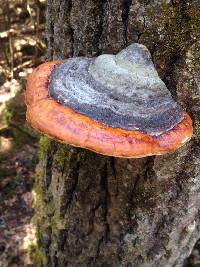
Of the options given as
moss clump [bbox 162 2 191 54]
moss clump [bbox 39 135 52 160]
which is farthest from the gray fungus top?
moss clump [bbox 39 135 52 160]

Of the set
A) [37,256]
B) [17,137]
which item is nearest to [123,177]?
[37,256]

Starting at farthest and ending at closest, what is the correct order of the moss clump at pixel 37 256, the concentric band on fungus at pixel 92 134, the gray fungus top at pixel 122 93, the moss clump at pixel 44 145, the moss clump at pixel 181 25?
the moss clump at pixel 37 256
the moss clump at pixel 44 145
the moss clump at pixel 181 25
the gray fungus top at pixel 122 93
the concentric band on fungus at pixel 92 134

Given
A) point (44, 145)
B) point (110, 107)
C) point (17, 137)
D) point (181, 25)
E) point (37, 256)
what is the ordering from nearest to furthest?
point (110, 107) < point (181, 25) < point (44, 145) < point (37, 256) < point (17, 137)

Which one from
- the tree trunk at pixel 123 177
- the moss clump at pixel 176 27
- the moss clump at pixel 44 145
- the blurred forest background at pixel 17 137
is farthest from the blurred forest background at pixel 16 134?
the moss clump at pixel 176 27

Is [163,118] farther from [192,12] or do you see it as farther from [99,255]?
[99,255]

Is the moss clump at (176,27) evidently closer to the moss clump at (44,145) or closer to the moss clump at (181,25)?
the moss clump at (181,25)

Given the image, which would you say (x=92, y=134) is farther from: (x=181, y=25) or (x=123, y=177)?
(x=123, y=177)

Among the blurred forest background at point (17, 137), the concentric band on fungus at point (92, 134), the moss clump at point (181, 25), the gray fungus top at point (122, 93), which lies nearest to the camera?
the concentric band on fungus at point (92, 134)
